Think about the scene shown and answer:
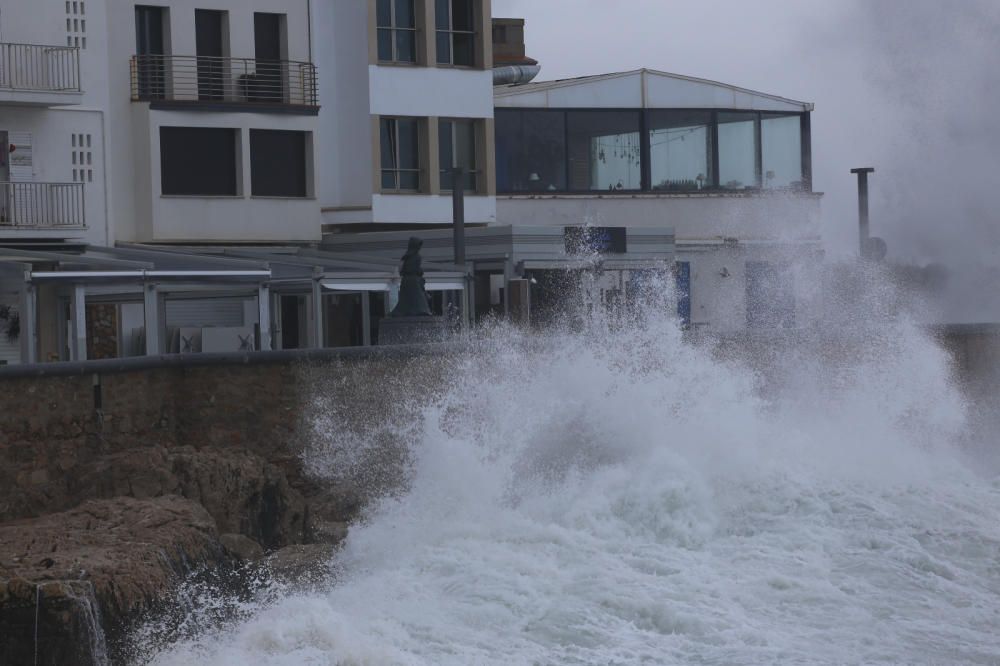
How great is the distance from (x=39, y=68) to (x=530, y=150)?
522 inches

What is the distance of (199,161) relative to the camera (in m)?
31.6

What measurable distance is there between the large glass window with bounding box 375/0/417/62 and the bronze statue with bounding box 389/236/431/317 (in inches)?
480

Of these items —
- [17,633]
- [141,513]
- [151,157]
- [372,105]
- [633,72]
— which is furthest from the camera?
Result: [633,72]

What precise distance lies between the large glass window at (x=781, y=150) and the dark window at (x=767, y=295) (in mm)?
→ 3048

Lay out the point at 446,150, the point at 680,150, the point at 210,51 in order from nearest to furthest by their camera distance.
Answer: the point at 210,51 → the point at 446,150 → the point at 680,150

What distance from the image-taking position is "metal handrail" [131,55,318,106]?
102 feet

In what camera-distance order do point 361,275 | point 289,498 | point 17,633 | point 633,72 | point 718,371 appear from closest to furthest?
point 17,633
point 289,498
point 718,371
point 361,275
point 633,72

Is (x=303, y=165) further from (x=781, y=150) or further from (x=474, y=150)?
(x=781, y=150)

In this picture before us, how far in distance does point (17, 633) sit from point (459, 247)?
14980 millimetres

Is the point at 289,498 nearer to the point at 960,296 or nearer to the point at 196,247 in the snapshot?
the point at 196,247

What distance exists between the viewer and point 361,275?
25.2m

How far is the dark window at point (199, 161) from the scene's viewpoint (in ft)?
103

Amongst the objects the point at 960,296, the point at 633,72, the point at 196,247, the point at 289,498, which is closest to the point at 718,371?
the point at 289,498

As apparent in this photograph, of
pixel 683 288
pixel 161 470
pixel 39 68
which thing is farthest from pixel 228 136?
pixel 161 470
